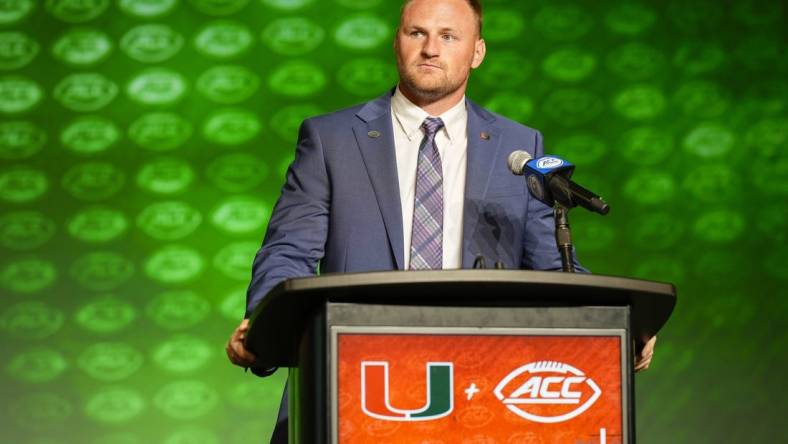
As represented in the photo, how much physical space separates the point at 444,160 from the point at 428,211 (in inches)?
6.4

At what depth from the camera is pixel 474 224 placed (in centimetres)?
212

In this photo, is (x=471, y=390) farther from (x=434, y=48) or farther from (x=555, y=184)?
(x=434, y=48)

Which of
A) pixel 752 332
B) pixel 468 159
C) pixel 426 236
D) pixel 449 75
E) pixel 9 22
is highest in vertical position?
pixel 9 22

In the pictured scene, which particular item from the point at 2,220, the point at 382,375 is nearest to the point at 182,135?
the point at 2,220

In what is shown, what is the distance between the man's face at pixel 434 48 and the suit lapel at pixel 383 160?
92 mm

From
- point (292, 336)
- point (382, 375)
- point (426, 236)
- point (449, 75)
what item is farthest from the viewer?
point (449, 75)

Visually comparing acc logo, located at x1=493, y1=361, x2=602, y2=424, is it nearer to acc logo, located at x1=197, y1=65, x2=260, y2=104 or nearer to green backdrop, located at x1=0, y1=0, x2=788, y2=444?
green backdrop, located at x1=0, y1=0, x2=788, y2=444

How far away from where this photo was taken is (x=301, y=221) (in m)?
2.10

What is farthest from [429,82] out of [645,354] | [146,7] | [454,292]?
[146,7]

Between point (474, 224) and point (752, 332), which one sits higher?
point (474, 224)

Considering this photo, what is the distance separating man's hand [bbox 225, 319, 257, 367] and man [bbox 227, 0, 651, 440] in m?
0.31

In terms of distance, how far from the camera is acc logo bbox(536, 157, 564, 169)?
5.84ft

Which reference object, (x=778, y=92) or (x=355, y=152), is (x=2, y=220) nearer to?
(x=355, y=152)

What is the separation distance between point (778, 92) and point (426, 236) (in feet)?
6.82
